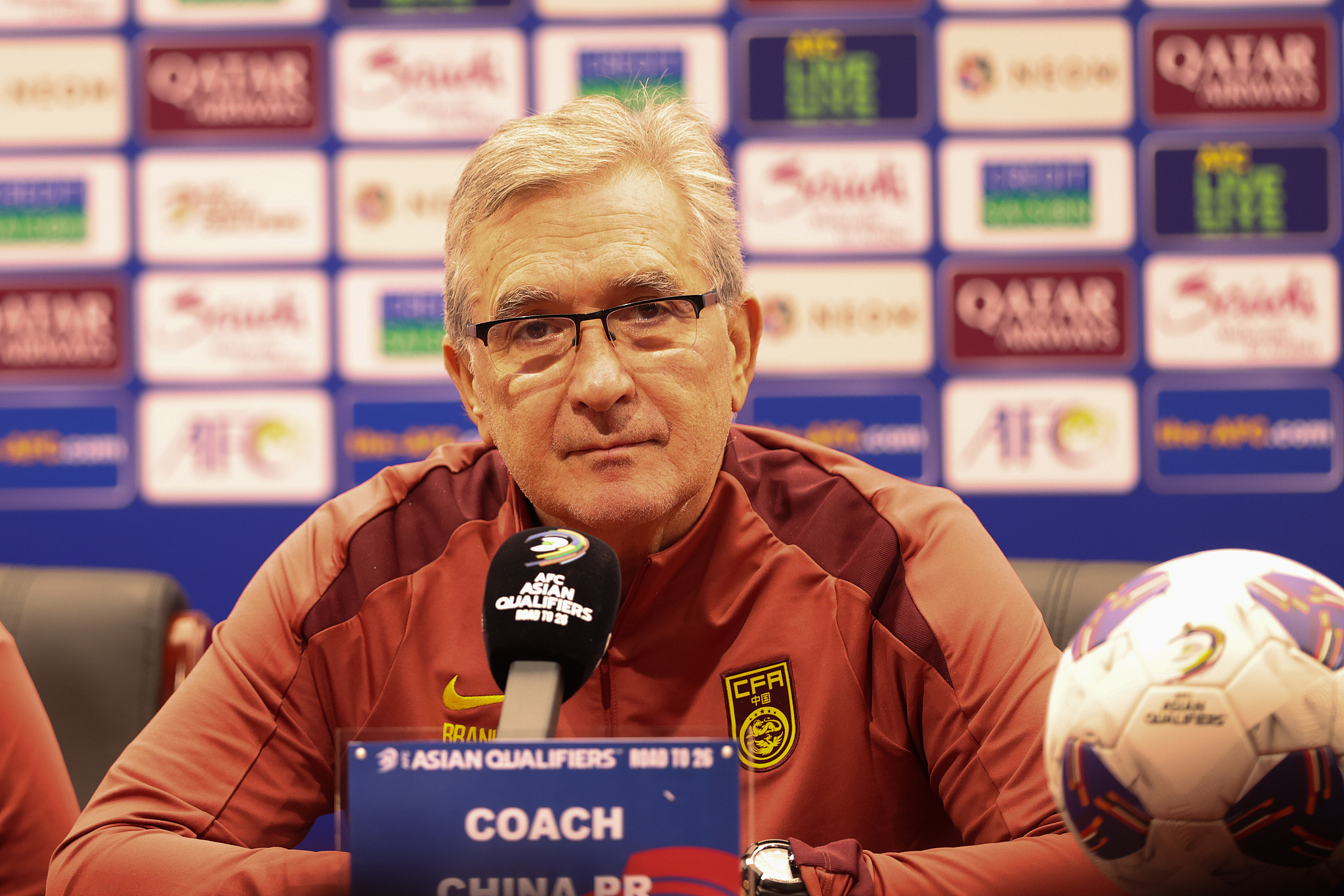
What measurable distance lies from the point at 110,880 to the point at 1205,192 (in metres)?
Answer: 2.59

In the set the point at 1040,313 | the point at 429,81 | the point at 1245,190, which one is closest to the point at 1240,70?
the point at 1245,190

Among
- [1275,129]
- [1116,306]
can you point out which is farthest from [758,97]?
[1275,129]

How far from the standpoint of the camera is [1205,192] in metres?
2.73

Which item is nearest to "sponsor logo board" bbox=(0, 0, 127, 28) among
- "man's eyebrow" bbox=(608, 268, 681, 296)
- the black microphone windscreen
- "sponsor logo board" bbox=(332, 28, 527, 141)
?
"sponsor logo board" bbox=(332, 28, 527, 141)

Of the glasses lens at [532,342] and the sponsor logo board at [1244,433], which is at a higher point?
the glasses lens at [532,342]

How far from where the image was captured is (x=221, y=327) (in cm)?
281

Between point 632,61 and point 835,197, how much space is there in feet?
1.85

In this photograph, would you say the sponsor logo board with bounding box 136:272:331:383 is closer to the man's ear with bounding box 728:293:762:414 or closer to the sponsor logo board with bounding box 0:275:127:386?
the sponsor logo board with bounding box 0:275:127:386

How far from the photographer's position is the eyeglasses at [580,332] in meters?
1.12

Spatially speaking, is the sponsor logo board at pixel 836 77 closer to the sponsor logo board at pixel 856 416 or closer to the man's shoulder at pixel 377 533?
the sponsor logo board at pixel 856 416

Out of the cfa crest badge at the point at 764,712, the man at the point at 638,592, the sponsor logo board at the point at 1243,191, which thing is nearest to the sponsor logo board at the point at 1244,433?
the sponsor logo board at the point at 1243,191

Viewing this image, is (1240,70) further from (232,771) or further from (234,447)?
(232,771)

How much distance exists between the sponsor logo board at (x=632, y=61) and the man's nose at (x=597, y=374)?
5.77 feet

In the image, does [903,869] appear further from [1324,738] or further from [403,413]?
[403,413]
